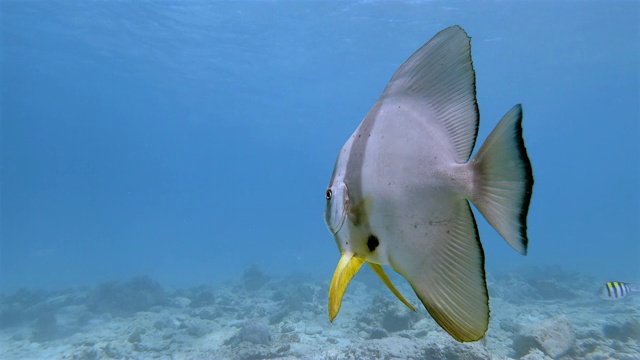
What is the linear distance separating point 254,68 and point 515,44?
85.5ft

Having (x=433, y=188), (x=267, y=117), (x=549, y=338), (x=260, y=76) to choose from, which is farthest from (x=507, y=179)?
(x=267, y=117)

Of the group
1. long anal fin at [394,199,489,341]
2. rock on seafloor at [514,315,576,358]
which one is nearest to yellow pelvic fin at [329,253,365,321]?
long anal fin at [394,199,489,341]

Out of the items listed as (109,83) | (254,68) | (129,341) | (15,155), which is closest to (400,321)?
(129,341)

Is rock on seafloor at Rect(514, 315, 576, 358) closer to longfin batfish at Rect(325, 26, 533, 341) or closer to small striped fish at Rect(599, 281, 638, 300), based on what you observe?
small striped fish at Rect(599, 281, 638, 300)

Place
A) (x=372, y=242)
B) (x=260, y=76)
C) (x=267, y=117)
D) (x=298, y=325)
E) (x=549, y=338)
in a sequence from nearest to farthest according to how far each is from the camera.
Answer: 1. (x=372, y=242)
2. (x=549, y=338)
3. (x=298, y=325)
4. (x=260, y=76)
5. (x=267, y=117)

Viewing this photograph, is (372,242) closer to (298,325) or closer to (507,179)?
(507,179)

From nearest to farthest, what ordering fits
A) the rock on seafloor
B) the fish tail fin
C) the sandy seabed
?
the fish tail fin → the rock on seafloor → the sandy seabed

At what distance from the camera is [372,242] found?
0.82 m

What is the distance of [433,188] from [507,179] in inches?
6.3

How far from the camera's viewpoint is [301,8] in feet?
90.8

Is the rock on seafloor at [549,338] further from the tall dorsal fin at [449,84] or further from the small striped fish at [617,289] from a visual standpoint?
the tall dorsal fin at [449,84]

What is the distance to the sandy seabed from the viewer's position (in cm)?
638

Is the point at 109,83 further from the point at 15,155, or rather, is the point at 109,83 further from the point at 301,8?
the point at 15,155

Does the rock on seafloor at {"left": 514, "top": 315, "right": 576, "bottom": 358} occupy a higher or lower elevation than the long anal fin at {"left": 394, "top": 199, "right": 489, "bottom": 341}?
lower
